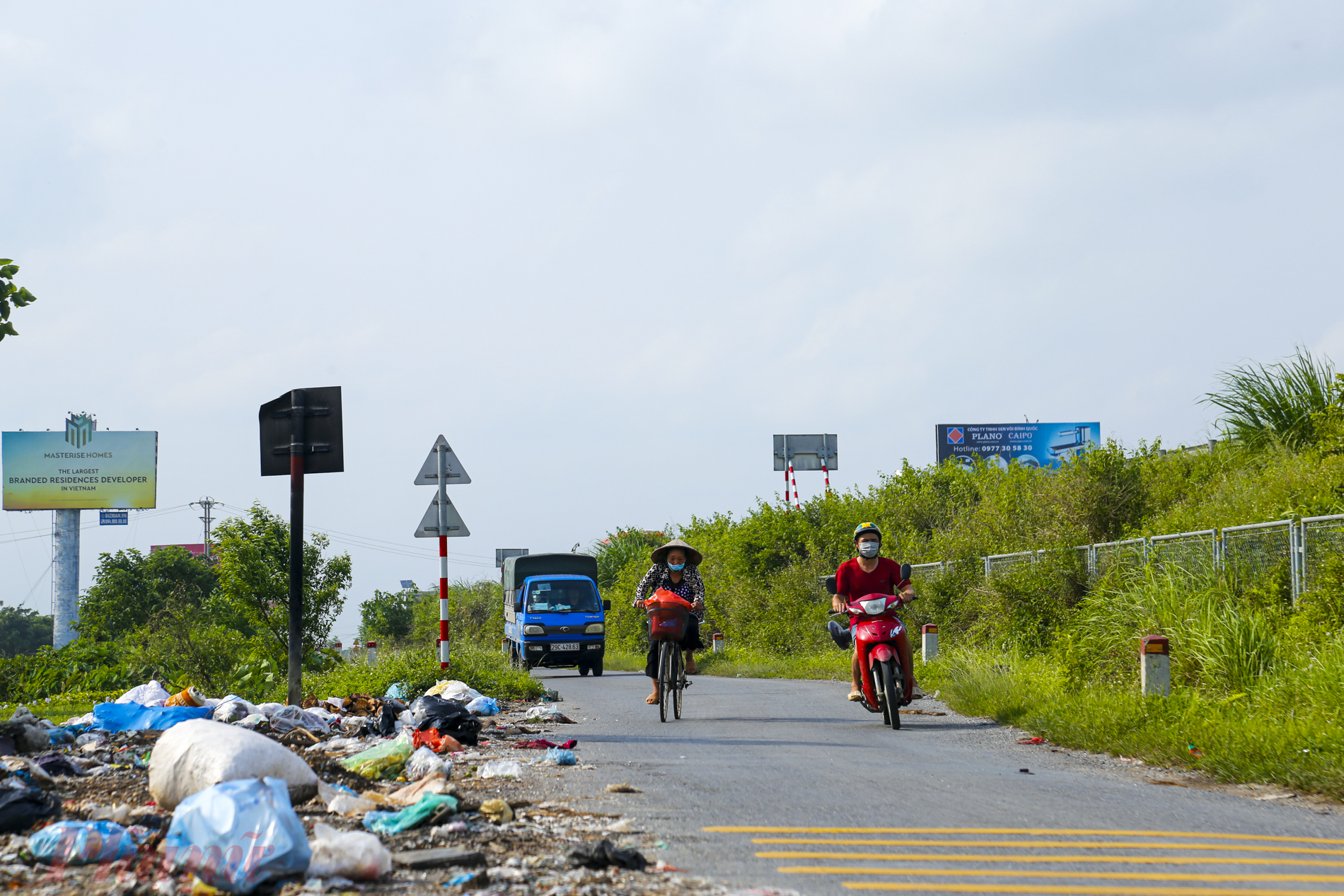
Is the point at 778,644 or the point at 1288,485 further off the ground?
the point at 1288,485

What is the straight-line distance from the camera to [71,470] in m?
71.0

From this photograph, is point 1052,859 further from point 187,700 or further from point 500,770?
point 187,700

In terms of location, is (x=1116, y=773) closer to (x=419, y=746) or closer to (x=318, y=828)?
(x=419, y=746)

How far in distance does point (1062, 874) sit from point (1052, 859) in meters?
0.29

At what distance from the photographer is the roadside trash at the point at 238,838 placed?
4.34 meters

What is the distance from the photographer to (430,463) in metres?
15.3

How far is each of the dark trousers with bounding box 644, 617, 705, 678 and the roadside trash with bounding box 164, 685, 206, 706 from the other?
4.17m

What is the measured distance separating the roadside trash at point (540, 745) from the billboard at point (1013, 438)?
195 feet

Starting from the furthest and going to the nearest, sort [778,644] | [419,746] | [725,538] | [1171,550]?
1. [725,538]
2. [778,644]
3. [1171,550]
4. [419,746]

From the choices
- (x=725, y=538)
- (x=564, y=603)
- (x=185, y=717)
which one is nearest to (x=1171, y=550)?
(x=185, y=717)

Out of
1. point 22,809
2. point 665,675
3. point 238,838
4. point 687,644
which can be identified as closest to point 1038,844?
point 238,838

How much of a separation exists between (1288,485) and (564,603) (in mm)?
17584

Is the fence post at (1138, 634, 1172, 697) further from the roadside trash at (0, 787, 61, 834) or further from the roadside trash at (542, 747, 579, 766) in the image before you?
the roadside trash at (0, 787, 61, 834)

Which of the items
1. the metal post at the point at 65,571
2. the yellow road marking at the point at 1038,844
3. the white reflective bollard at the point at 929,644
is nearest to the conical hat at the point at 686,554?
the yellow road marking at the point at 1038,844
